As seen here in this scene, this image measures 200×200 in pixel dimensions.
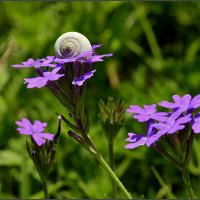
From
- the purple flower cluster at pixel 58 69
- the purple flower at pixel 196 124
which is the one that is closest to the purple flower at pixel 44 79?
the purple flower cluster at pixel 58 69

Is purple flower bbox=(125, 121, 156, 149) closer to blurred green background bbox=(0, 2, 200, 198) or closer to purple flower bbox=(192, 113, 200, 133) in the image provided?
purple flower bbox=(192, 113, 200, 133)

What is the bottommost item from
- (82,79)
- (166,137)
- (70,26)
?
(166,137)

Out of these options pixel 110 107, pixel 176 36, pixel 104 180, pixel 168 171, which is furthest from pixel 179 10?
pixel 110 107

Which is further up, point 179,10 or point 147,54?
point 179,10

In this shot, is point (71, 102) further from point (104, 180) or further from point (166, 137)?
point (104, 180)

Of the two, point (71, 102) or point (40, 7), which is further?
point (40, 7)

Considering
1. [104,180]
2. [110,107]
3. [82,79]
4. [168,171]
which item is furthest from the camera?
[168,171]

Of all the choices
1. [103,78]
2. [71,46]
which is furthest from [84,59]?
[103,78]
